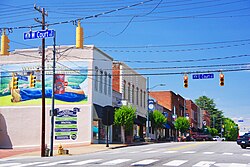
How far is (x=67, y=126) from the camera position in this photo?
41.4 meters

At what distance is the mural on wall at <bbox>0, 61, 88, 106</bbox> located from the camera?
41906mm

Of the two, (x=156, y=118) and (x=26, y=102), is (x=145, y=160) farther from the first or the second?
(x=156, y=118)

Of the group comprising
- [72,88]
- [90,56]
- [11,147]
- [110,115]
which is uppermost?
[90,56]

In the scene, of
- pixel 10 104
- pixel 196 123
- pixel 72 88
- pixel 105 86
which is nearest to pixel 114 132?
pixel 105 86

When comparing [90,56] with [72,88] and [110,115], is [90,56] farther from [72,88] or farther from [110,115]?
[110,115]

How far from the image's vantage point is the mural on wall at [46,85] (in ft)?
137

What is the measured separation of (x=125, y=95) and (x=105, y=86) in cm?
755

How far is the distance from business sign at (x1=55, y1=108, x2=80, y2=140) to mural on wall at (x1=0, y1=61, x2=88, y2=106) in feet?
4.55

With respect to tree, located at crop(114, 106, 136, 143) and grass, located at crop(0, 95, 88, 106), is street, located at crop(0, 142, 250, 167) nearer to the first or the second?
grass, located at crop(0, 95, 88, 106)

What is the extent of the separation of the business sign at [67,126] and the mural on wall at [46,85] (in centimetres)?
139

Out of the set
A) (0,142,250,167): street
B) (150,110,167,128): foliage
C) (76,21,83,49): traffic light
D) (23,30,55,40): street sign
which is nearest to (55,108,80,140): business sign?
(0,142,250,167): street

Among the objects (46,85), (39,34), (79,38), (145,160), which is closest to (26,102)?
(46,85)

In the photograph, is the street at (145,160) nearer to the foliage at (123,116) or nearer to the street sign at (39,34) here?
the street sign at (39,34)

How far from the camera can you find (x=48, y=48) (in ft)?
146
